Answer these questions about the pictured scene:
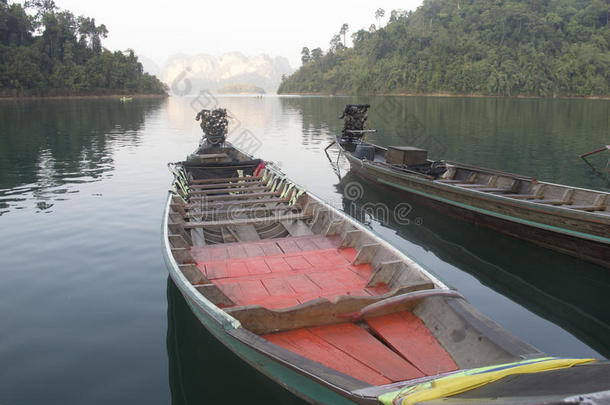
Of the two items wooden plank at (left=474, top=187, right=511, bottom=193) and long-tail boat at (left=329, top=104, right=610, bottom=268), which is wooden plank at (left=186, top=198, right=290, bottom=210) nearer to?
long-tail boat at (left=329, top=104, right=610, bottom=268)

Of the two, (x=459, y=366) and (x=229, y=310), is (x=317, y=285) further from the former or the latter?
(x=459, y=366)

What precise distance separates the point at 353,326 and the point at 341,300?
310mm

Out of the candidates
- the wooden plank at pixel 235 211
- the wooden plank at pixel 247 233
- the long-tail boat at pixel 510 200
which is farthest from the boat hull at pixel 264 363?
the long-tail boat at pixel 510 200

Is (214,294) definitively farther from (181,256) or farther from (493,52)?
(493,52)

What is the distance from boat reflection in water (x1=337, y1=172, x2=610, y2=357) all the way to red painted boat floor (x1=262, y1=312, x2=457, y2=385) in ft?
8.97

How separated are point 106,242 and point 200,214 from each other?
2445 millimetres

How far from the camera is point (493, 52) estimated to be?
286 ft

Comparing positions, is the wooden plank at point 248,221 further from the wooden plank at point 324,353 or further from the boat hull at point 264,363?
the wooden plank at point 324,353

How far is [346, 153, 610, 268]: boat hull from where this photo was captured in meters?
7.48

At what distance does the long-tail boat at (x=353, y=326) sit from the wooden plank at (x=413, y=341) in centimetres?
1

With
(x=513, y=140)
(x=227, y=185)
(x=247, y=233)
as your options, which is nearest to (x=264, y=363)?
(x=247, y=233)

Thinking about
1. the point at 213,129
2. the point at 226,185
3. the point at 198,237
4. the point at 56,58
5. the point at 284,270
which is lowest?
the point at 198,237

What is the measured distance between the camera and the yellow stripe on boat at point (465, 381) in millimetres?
2373

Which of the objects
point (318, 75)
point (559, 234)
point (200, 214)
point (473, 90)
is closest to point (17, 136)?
point (200, 214)
